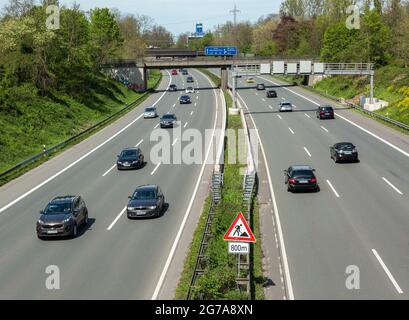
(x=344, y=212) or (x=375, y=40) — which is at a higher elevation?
(x=375, y=40)

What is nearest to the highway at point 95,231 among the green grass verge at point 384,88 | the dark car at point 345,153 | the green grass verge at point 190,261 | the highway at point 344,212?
the green grass verge at point 190,261

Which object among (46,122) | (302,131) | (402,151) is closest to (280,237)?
(402,151)

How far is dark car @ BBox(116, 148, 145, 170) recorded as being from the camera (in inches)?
1636

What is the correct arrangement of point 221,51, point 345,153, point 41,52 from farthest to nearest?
point 221,51 < point 41,52 < point 345,153

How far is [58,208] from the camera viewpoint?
90.0 feet

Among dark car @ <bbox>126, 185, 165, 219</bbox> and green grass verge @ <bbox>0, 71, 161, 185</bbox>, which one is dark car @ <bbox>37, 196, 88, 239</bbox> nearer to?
dark car @ <bbox>126, 185, 165, 219</bbox>

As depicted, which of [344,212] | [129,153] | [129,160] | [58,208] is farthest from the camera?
[129,153]

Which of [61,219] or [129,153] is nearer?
[61,219]

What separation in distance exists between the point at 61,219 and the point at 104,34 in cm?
8769

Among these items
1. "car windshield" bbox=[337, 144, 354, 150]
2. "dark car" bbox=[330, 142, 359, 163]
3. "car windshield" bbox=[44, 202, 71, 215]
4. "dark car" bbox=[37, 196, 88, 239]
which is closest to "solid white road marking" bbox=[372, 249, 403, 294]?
"dark car" bbox=[37, 196, 88, 239]

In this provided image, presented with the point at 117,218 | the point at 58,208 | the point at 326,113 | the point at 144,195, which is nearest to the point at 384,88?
the point at 326,113

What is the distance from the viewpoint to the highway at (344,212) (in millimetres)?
21000

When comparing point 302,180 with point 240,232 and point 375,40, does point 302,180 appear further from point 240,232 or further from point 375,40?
point 375,40

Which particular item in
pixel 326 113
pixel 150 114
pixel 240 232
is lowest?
pixel 150 114
